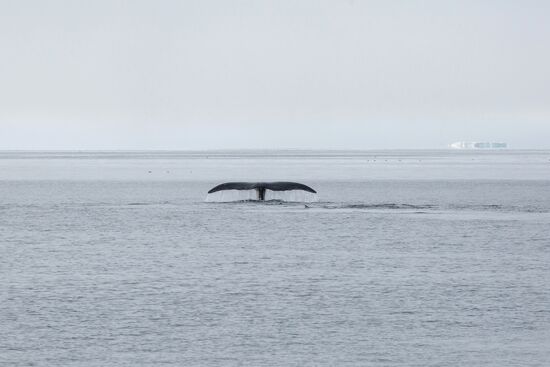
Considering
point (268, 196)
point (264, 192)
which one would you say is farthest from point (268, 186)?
point (268, 196)

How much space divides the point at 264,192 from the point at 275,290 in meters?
53.5

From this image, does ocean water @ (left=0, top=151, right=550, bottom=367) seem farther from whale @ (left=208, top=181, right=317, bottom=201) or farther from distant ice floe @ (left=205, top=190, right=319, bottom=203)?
distant ice floe @ (left=205, top=190, right=319, bottom=203)

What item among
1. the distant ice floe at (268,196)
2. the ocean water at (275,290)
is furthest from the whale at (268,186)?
the ocean water at (275,290)

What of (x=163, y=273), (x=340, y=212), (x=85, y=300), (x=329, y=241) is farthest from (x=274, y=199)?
(x=85, y=300)

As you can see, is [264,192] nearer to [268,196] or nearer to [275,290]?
[268,196]

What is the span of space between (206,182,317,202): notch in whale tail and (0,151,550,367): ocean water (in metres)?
7.97

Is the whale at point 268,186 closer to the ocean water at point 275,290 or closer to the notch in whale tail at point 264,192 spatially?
the notch in whale tail at point 264,192

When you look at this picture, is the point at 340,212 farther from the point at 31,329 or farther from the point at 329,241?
the point at 31,329

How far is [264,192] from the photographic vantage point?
9050 cm

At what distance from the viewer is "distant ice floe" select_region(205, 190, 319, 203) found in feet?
303

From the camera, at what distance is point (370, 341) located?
27.8 m

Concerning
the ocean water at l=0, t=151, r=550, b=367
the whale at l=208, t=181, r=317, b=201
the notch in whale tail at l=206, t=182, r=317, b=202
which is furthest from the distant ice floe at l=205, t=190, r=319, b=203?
the ocean water at l=0, t=151, r=550, b=367

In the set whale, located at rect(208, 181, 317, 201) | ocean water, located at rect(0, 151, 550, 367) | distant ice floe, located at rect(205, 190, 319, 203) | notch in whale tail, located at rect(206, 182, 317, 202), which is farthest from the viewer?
distant ice floe, located at rect(205, 190, 319, 203)

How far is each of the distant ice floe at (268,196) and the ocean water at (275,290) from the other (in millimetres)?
16171
